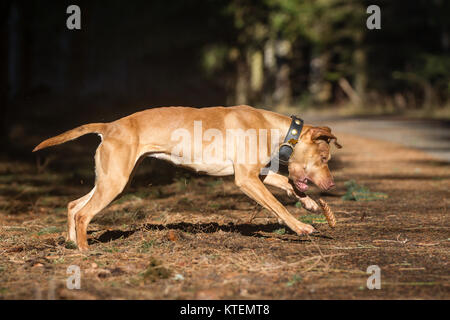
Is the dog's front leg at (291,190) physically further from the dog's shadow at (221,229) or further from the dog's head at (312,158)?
the dog's shadow at (221,229)

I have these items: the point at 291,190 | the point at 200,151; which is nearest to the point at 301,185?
the point at 291,190

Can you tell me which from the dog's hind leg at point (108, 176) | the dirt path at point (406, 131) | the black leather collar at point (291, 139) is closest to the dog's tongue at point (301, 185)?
the black leather collar at point (291, 139)

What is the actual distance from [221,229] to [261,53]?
A: 26.8m

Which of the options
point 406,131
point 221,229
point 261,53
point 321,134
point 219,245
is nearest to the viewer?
point 219,245

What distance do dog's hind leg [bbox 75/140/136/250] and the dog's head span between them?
163 centimetres

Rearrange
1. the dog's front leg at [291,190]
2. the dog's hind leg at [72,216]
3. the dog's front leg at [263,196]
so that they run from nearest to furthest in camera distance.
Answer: the dog's front leg at [263,196]
the dog's hind leg at [72,216]
the dog's front leg at [291,190]

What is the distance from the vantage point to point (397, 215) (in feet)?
23.5

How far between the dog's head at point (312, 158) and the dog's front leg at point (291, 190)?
0.53 ft

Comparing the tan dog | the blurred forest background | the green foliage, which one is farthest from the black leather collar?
the blurred forest background

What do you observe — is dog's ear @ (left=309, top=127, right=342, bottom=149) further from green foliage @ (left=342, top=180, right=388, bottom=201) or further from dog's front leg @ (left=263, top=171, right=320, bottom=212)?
green foliage @ (left=342, top=180, right=388, bottom=201)

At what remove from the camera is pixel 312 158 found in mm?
6320

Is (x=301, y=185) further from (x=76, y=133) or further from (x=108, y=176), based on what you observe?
(x=76, y=133)

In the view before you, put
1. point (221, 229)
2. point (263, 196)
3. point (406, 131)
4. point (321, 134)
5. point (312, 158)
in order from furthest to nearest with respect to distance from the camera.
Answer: point (406, 131), point (221, 229), point (312, 158), point (321, 134), point (263, 196)

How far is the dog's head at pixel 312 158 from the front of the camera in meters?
6.29
